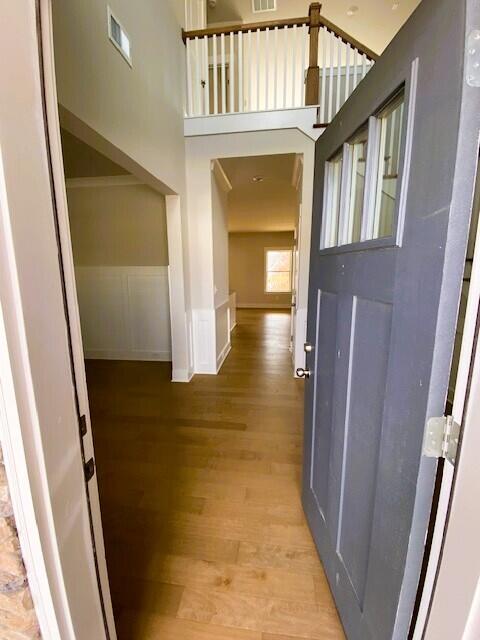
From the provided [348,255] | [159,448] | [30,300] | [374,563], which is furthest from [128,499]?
[348,255]

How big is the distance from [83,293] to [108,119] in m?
2.93

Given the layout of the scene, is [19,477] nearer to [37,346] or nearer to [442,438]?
Answer: [37,346]

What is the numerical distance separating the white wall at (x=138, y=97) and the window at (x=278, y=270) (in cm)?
668

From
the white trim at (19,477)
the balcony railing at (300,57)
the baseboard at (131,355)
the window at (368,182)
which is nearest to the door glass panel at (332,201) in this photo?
the window at (368,182)

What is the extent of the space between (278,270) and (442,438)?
9.42m

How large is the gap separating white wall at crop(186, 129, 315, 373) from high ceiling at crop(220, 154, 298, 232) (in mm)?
152

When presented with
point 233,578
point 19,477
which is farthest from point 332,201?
point 233,578

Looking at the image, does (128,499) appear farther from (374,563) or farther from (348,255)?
(348,255)

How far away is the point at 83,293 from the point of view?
4152mm

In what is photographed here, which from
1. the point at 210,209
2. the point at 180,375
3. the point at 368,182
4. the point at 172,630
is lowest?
the point at 172,630

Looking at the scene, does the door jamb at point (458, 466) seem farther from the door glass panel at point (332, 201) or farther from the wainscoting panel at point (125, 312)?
the wainscoting panel at point (125, 312)

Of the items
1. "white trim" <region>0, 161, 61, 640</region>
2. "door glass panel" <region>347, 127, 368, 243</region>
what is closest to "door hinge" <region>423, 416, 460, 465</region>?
"door glass panel" <region>347, 127, 368, 243</region>

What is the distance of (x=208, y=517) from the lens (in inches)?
62.8

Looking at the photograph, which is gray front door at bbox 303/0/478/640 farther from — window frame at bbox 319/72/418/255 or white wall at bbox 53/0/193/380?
white wall at bbox 53/0/193/380
